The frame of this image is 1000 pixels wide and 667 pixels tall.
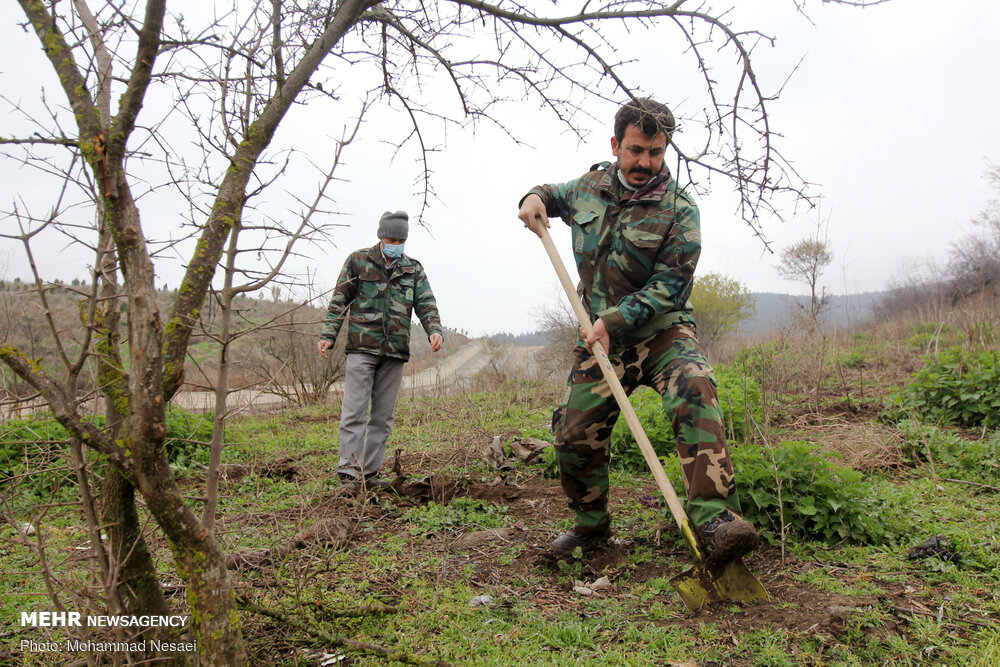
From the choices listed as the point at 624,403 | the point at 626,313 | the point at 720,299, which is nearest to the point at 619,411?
the point at 624,403

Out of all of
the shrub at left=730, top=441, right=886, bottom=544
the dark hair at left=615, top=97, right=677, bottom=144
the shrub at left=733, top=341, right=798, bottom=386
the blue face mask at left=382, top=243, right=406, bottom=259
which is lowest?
the shrub at left=730, top=441, right=886, bottom=544

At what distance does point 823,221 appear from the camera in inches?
277

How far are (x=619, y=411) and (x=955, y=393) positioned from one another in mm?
4048

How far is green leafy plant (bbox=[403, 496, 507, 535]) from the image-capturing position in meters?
4.10

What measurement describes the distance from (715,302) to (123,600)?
38.1m

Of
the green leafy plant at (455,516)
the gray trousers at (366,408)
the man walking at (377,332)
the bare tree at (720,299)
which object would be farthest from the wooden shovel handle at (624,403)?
the bare tree at (720,299)

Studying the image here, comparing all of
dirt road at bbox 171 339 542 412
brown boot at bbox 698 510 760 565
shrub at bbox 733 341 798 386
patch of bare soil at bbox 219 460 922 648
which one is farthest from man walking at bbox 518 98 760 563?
dirt road at bbox 171 339 542 412

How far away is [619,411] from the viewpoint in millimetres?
3320

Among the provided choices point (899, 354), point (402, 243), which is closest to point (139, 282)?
point (402, 243)

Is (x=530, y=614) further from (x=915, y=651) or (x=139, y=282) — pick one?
(x=139, y=282)

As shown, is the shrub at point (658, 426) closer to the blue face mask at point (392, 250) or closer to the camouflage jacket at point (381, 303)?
the camouflage jacket at point (381, 303)

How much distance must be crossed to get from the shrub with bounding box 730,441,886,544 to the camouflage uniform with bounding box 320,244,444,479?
9.52ft

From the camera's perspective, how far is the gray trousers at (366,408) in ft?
16.8

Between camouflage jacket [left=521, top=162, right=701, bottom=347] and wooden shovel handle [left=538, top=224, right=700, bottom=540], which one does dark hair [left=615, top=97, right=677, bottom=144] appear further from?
wooden shovel handle [left=538, top=224, right=700, bottom=540]
